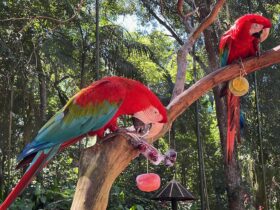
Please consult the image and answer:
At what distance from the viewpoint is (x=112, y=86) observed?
1335 mm

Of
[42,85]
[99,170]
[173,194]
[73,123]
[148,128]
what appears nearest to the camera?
[99,170]

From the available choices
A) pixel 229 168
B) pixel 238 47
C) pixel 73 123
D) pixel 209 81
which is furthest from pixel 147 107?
pixel 229 168

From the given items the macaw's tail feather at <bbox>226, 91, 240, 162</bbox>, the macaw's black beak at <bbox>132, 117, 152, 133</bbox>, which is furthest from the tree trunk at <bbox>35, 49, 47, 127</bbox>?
the macaw's black beak at <bbox>132, 117, 152, 133</bbox>

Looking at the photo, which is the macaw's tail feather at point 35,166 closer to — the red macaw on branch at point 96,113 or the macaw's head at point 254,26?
the red macaw on branch at point 96,113

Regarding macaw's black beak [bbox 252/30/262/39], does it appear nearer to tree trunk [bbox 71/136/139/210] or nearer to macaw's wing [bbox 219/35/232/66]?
macaw's wing [bbox 219/35/232/66]

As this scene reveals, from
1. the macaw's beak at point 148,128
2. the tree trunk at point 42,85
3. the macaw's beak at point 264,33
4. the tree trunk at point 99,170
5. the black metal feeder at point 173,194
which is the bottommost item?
the tree trunk at point 99,170

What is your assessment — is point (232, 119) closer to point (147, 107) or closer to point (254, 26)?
point (254, 26)

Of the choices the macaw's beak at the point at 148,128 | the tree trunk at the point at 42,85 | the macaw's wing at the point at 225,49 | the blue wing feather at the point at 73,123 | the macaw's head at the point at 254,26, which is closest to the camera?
the blue wing feather at the point at 73,123

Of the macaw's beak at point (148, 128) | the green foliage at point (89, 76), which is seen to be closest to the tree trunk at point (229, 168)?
the green foliage at point (89, 76)

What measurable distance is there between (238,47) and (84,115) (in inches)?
35.1

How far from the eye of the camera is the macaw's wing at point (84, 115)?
125 cm

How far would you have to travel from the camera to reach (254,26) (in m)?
1.86

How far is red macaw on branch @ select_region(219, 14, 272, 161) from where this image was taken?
1763 mm

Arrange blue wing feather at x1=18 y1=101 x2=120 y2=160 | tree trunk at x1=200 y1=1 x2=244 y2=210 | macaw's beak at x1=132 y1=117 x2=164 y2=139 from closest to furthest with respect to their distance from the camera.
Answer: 1. blue wing feather at x1=18 y1=101 x2=120 y2=160
2. macaw's beak at x1=132 y1=117 x2=164 y2=139
3. tree trunk at x1=200 y1=1 x2=244 y2=210
